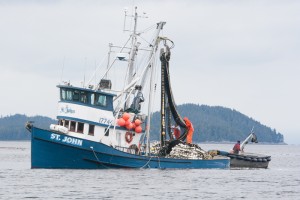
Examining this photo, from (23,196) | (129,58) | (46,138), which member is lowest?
(23,196)

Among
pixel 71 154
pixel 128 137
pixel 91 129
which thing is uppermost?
pixel 91 129

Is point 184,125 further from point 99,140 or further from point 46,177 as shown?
point 46,177

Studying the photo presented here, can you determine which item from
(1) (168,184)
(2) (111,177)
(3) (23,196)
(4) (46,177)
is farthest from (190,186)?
(3) (23,196)

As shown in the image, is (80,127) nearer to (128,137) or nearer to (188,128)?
(128,137)

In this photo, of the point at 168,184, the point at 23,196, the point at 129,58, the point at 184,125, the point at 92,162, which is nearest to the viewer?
the point at 23,196

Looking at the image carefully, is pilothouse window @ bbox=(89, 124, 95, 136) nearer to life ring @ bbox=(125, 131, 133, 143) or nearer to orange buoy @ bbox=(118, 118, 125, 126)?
orange buoy @ bbox=(118, 118, 125, 126)

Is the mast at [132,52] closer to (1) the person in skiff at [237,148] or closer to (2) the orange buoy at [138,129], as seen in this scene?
(2) the orange buoy at [138,129]

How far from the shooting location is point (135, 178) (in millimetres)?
50750

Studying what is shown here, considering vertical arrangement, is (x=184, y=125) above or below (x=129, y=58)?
below

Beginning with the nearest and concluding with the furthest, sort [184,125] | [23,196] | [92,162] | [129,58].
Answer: [23,196]
[92,162]
[129,58]
[184,125]

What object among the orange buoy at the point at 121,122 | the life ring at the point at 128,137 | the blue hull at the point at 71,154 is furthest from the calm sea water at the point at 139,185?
the orange buoy at the point at 121,122

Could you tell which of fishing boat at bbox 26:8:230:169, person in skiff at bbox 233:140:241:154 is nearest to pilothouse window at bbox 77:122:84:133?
fishing boat at bbox 26:8:230:169

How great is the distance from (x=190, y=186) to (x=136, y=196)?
24.7 ft

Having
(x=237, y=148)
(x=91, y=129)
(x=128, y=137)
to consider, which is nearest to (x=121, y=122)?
(x=128, y=137)
